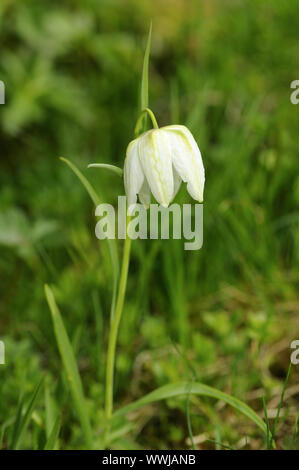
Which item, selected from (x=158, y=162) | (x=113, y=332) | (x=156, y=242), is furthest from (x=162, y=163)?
(x=156, y=242)

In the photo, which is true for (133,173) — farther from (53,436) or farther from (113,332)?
(53,436)

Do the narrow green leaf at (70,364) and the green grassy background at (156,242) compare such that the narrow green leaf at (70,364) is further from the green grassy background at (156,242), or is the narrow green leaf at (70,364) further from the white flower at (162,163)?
the white flower at (162,163)

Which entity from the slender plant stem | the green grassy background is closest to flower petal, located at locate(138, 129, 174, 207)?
the slender plant stem

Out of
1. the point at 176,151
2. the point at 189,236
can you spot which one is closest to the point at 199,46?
the point at 189,236

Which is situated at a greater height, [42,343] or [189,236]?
[189,236]

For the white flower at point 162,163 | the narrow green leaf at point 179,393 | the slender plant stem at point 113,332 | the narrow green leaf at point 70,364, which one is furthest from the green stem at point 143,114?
the narrow green leaf at point 179,393

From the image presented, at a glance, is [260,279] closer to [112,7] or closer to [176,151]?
[176,151]

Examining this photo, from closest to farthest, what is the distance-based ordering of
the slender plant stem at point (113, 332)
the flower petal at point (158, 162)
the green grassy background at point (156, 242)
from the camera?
the flower petal at point (158, 162)
the slender plant stem at point (113, 332)
the green grassy background at point (156, 242)
